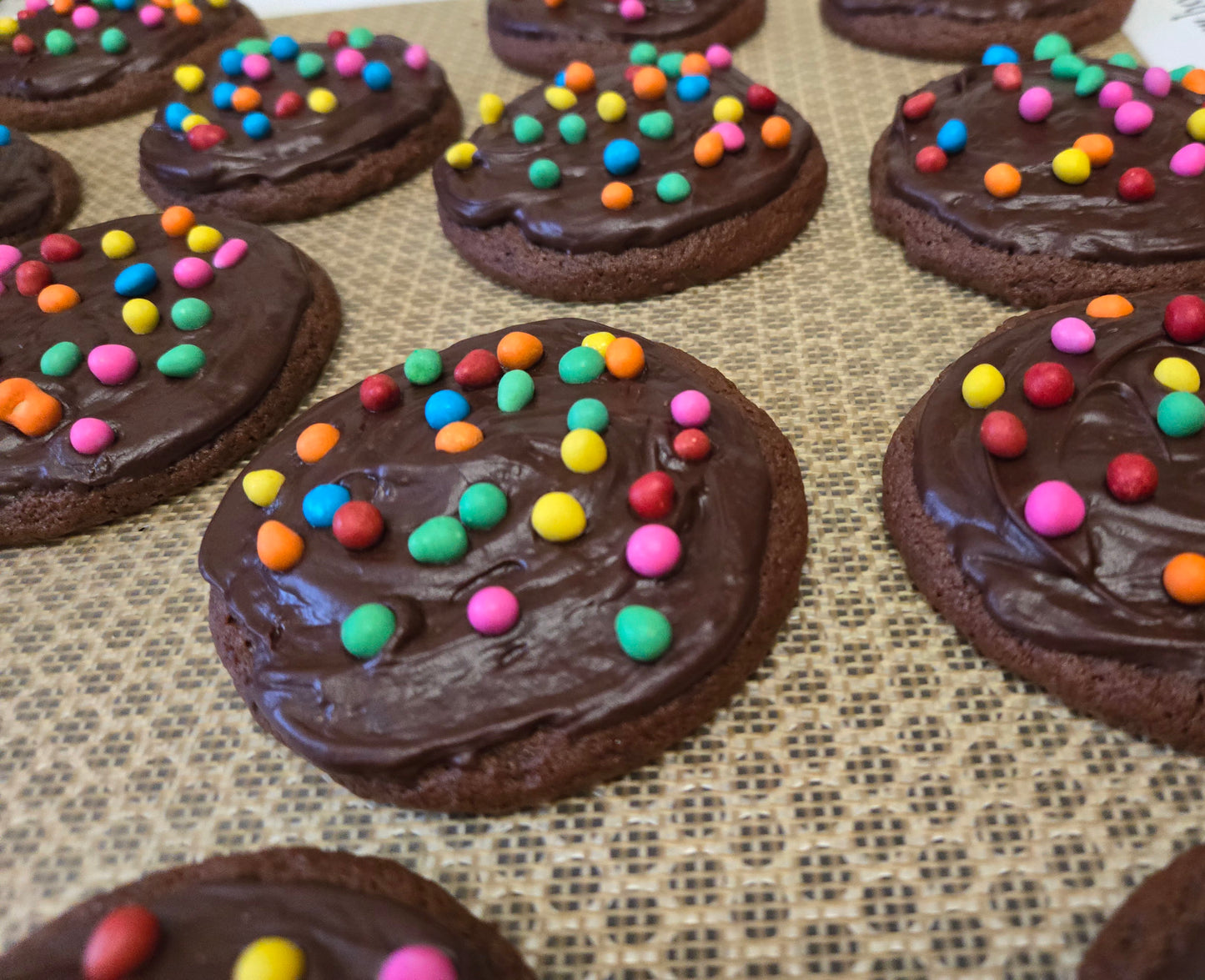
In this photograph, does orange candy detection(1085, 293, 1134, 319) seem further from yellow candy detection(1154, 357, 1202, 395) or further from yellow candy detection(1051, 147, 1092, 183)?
yellow candy detection(1051, 147, 1092, 183)

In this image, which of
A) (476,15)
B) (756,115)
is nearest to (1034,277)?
(756,115)

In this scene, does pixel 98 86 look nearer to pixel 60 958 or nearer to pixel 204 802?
pixel 204 802

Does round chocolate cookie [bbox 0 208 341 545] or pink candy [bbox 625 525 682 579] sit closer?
pink candy [bbox 625 525 682 579]

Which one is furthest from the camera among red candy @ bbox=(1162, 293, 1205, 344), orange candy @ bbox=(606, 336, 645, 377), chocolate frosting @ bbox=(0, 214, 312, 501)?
chocolate frosting @ bbox=(0, 214, 312, 501)

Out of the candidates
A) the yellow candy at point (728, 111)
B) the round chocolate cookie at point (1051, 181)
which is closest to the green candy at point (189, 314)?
the yellow candy at point (728, 111)

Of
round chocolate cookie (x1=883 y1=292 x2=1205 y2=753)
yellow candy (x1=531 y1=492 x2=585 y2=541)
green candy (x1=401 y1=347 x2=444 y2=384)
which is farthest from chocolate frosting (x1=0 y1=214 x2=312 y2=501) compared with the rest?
round chocolate cookie (x1=883 y1=292 x2=1205 y2=753)

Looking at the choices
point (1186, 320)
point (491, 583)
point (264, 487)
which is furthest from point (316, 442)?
point (1186, 320)

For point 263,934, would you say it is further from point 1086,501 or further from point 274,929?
point 1086,501
